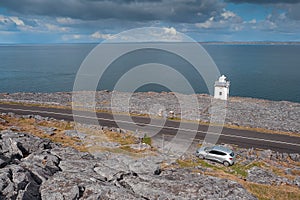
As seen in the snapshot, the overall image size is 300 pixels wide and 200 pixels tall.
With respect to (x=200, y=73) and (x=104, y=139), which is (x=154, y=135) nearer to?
(x=104, y=139)

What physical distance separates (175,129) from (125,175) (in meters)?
22.2

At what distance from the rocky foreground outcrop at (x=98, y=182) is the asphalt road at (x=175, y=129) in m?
17.3

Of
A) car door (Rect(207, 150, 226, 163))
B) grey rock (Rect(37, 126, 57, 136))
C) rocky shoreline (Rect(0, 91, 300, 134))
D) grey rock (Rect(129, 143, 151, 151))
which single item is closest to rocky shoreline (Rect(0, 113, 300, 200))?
car door (Rect(207, 150, 226, 163))

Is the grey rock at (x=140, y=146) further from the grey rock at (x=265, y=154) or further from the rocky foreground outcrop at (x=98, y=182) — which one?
the grey rock at (x=265, y=154)

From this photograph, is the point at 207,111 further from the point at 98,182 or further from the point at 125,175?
the point at 98,182

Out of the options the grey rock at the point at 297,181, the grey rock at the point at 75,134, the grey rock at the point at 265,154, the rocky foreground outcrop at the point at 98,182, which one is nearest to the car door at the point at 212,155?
the grey rock at the point at 265,154

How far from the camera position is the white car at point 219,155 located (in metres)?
28.9

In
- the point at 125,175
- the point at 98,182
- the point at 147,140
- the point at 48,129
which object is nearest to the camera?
the point at 98,182

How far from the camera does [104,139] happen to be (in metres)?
35.4

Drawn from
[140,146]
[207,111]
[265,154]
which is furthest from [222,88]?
[140,146]

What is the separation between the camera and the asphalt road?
3588cm

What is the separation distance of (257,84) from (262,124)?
317ft

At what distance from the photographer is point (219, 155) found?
1159 inches

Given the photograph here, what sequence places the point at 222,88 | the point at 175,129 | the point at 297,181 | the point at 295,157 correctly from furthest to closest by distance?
the point at 222,88 < the point at 175,129 < the point at 295,157 < the point at 297,181
